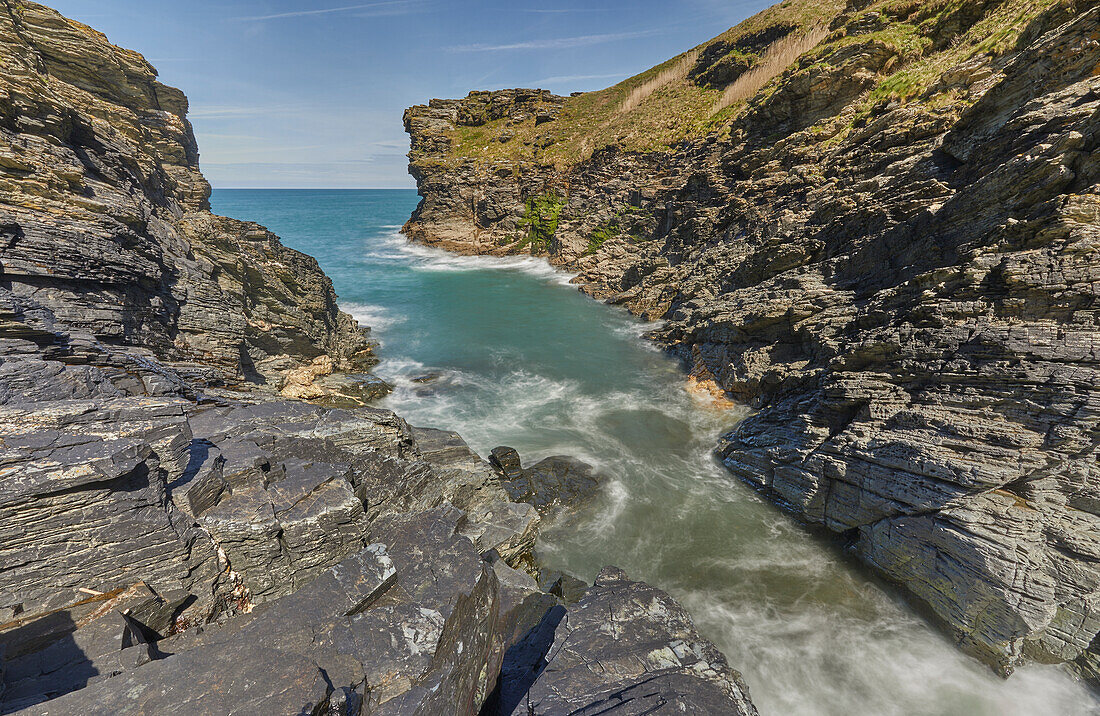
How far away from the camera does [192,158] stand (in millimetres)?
40531

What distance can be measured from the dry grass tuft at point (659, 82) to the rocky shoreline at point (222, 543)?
296ft

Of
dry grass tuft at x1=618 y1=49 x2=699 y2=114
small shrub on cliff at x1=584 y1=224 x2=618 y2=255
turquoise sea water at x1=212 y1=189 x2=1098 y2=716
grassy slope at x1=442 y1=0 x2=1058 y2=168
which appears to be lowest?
turquoise sea water at x1=212 y1=189 x2=1098 y2=716

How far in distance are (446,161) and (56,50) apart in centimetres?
6263

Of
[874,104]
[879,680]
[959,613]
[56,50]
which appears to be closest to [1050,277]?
[959,613]

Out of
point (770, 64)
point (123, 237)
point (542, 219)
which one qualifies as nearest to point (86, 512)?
point (123, 237)

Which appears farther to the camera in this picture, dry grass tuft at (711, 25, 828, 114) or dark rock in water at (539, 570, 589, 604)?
dry grass tuft at (711, 25, 828, 114)

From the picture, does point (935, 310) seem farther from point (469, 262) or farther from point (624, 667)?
point (469, 262)

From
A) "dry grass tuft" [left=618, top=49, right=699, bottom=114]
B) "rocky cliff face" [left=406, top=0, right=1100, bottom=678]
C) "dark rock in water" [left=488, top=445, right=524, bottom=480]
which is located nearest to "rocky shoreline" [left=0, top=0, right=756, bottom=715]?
"dark rock in water" [left=488, top=445, right=524, bottom=480]

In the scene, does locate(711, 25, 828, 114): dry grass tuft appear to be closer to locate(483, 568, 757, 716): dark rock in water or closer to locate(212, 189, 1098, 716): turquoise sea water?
locate(212, 189, 1098, 716): turquoise sea water

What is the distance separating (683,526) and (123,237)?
2537 centimetres

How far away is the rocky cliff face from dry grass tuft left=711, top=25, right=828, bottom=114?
2295 cm

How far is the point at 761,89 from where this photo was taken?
5112 centimetres

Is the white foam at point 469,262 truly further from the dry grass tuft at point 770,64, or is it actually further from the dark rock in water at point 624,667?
the dark rock in water at point 624,667

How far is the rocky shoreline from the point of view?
19.3 ft
